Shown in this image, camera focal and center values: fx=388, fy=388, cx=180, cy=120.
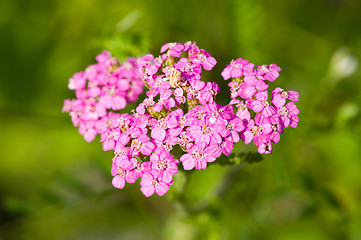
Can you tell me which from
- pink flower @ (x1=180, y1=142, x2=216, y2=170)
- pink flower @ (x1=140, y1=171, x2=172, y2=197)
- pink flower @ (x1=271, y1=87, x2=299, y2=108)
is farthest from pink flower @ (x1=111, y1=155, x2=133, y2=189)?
pink flower @ (x1=271, y1=87, x2=299, y2=108)

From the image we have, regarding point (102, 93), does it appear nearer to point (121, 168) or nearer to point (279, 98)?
point (121, 168)

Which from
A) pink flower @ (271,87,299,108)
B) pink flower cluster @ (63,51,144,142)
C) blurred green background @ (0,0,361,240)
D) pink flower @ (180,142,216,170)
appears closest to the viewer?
pink flower @ (180,142,216,170)

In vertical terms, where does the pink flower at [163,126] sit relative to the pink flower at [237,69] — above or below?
below

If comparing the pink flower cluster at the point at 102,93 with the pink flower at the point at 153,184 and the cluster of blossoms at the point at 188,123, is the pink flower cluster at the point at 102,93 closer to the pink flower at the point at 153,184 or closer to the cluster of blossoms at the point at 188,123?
the cluster of blossoms at the point at 188,123

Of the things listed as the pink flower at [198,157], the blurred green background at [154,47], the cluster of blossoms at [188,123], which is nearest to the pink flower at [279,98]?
the cluster of blossoms at [188,123]

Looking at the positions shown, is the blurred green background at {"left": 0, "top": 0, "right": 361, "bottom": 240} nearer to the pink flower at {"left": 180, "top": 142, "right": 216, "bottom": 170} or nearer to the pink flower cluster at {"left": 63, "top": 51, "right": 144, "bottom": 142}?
the pink flower cluster at {"left": 63, "top": 51, "right": 144, "bottom": 142}

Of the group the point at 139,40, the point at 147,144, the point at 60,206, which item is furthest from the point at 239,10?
the point at 60,206

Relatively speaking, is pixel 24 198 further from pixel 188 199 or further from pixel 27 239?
pixel 188 199

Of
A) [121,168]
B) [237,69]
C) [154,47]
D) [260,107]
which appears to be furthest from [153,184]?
[154,47]
